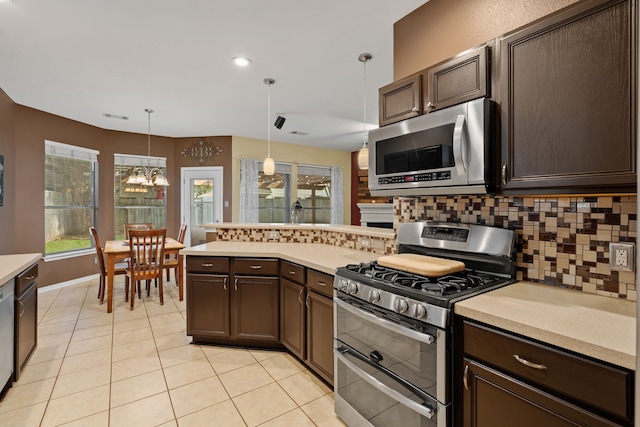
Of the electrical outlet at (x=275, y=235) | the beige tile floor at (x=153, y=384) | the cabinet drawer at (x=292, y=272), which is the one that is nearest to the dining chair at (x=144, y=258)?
the beige tile floor at (x=153, y=384)

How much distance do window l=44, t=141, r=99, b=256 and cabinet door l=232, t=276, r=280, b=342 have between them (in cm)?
392

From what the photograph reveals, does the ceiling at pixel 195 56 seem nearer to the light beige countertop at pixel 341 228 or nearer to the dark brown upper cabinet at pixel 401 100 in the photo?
the dark brown upper cabinet at pixel 401 100

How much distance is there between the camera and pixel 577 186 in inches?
51.6

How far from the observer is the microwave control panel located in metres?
1.73

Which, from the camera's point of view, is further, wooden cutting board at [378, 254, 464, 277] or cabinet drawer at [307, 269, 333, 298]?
cabinet drawer at [307, 269, 333, 298]

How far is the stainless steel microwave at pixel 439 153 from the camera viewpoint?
1570mm

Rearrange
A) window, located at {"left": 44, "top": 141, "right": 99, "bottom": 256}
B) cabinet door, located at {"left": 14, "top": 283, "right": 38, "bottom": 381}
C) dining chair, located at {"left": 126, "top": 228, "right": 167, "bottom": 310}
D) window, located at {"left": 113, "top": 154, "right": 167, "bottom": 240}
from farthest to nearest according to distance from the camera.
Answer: window, located at {"left": 113, "top": 154, "right": 167, "bottom": 240}, window, located at {"left": 44, "top": 141, "right": 99, "bottom": 256}, dining chair, located at {"left": 126, "top": 228, "right": 167, "bottom": 310}, cabinet door, located at {"left": 14, "top": 283, "right": 38, "bottom": 381}

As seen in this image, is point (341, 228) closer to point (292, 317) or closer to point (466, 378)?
point (292, 317)

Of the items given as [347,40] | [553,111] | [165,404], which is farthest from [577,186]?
[165,404]

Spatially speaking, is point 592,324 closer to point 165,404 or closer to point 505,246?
point 505,246

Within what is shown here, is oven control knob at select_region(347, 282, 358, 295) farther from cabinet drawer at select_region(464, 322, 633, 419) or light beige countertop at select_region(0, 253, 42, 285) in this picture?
light beige countertop at select_region(0, 253, 42, 285)

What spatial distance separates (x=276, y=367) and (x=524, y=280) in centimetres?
183

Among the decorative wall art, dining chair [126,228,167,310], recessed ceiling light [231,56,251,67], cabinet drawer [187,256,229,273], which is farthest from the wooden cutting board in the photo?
the decorative wall art

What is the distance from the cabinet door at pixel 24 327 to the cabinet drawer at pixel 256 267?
1456 mm
